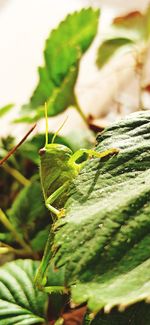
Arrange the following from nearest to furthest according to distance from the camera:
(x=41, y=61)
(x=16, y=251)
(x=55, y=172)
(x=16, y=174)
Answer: (x=55, y=172) → (x=16, y=251) → (x=16, y=174) → (x=41, y=61)

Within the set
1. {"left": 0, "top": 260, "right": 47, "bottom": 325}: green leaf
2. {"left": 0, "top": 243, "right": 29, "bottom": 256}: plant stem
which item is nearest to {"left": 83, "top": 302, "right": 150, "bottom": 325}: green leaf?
{"left": 0, "top": 260, "right": 47, "bottom": 325}: green leaf

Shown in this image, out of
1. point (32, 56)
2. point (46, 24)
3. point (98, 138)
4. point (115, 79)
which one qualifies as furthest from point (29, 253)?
point (46, 24)

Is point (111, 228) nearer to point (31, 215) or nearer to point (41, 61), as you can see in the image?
point (31, 215)

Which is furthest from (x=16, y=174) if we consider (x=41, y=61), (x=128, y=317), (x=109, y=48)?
(x=41, y=61)

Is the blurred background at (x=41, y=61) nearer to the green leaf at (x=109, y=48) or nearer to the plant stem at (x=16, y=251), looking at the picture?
the green leaf at (x=109, y=48)

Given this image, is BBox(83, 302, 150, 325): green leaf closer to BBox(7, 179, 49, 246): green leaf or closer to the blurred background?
BBox(7, 179, 49, 246): green leaf

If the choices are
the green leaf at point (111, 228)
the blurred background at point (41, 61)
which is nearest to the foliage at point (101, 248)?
the green leaf at point (111, 228)
